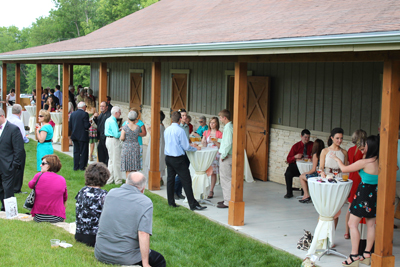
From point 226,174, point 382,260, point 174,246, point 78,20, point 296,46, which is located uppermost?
point 78,20

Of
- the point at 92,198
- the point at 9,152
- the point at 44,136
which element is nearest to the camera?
the point at 92,198

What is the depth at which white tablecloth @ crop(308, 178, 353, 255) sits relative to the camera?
610 centimetres

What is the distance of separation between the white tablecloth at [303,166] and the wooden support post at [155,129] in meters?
2.86

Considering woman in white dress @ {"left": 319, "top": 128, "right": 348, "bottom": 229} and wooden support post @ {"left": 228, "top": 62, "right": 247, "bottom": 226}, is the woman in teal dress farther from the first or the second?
woman in white dress @ {"left": 319, "top": 128, "right": 348, "bottom": 229}

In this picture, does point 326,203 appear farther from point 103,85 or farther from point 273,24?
point 103,85

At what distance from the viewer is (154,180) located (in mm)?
10070

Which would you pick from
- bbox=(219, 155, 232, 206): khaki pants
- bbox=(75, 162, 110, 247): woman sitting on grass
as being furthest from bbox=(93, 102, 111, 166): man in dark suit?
bbox=(75, 162, 110, 247): woman sitting on grass

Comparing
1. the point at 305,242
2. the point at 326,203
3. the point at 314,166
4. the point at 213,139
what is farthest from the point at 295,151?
the point at 326,203

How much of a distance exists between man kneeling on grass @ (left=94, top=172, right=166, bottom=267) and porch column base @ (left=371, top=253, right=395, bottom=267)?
251cm

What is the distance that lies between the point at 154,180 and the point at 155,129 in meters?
1.04

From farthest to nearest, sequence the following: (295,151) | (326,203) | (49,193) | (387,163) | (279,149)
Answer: (279,149) < (295,151) < (49,193) < (326,203) < (387,163)

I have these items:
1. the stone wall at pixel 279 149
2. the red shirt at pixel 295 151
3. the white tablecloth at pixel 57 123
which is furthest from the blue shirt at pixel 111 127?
the white tablecloth at pixel 57 123

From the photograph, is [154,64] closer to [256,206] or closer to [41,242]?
[256,206]

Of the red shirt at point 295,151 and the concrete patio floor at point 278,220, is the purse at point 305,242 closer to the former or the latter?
the concrete patio floor at point 278,220
